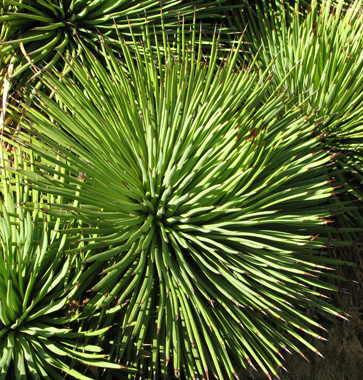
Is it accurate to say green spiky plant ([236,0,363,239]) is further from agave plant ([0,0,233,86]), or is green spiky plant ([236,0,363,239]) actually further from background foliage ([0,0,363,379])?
agave plant ([0,0,233,86])

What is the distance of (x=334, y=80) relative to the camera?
2572 millimetres

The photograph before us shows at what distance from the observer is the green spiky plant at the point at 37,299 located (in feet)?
5.55

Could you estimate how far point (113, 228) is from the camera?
189 centimetres

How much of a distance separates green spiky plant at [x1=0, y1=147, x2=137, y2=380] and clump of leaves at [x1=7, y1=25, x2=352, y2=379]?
0.10 meters

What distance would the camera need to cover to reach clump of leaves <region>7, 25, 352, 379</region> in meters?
1.86

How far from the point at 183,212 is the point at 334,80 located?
4.25ft

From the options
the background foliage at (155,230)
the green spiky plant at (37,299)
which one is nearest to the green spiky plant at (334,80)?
the background foliage at (155,230)

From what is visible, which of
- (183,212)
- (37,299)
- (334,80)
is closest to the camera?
(37,299)

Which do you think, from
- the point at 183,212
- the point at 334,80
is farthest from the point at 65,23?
the point at 334,80

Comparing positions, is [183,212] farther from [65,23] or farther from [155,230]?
[65,23]

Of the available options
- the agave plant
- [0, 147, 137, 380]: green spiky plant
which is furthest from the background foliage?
the agave plant

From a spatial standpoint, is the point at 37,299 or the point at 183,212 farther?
the point at 183,212

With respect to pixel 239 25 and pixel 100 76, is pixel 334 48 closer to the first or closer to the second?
pixel 239 25

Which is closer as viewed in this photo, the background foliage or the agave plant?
the background foliage
